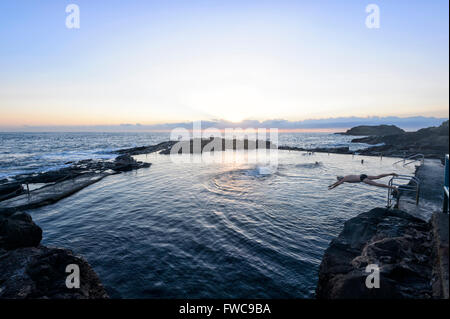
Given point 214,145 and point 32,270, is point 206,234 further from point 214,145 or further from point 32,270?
point 214,145

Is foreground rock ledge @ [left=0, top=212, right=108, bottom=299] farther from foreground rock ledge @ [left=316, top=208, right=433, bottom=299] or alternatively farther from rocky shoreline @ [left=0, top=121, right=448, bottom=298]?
foreground rock ledge @ [left=316, top=208, right=433, bottom=299]

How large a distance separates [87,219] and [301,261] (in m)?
13.9

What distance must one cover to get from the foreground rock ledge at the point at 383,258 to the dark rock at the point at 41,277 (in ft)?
23.8

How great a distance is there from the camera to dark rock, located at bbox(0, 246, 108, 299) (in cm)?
561

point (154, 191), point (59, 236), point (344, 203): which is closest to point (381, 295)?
point (344, 203)

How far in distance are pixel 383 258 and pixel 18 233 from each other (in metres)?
13.4

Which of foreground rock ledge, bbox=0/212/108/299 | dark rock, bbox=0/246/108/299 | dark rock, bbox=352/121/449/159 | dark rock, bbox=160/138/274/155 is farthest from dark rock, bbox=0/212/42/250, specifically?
dark rock, bbox=160/138/274/155

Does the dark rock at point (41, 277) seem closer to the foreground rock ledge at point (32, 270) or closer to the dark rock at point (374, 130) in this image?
the foreground rock ledge at point (32, 270)

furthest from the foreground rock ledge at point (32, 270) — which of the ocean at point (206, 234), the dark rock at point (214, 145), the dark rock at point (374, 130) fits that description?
the dark rock at point (374, 130)

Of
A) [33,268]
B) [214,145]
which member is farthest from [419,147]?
[33,268]

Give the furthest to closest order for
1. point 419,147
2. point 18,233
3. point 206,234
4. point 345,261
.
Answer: point 419,147 < point 206,234 < point 18,233 < point 345,261

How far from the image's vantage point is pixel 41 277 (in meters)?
6.17

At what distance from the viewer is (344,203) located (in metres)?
15.7

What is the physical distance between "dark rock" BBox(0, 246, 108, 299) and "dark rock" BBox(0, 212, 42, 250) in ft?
1.73
